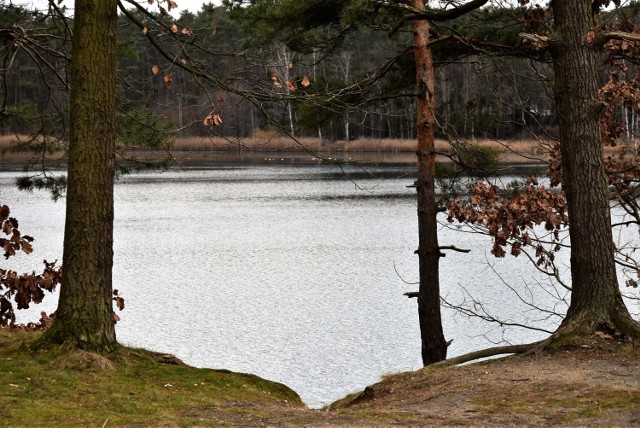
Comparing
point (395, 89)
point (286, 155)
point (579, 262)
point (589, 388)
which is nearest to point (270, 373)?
point (395, 89)

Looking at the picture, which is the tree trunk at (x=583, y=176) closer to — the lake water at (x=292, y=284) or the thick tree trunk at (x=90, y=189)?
the lake water at (x=292, y=284)

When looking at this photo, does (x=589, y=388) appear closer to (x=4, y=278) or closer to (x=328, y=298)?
(x=4, y=278)

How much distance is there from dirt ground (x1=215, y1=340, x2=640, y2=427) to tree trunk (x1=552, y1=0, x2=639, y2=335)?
1.65 feet

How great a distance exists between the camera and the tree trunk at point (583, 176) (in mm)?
9078

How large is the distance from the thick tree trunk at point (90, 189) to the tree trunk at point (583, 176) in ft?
14.6

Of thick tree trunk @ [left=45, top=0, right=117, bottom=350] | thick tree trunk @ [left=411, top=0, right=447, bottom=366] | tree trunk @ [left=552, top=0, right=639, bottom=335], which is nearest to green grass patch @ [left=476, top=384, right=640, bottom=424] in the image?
tree trunk @ [left=552, top=0, right=639, bottom=335]

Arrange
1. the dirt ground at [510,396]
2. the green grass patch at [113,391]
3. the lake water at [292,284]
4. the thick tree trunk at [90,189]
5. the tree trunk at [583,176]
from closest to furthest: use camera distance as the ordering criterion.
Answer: the green grass patch at [113,391]
the dirt ground at [510,396]
the thick tree trunk at [90,189]
the tree trunk at [583,176]
the lake water at [292,284]

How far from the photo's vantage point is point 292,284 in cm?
2277

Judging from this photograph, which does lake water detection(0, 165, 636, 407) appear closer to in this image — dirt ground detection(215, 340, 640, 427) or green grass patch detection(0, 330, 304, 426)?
dirt ground detection(215, 340, 640, 427)

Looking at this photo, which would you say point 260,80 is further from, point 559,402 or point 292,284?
point 292,284

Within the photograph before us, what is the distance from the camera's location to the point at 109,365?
7.75 meters

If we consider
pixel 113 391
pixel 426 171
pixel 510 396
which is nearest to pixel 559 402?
pixel 510 396

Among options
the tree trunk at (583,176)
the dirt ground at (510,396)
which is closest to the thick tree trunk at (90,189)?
the dirt ground at (510,396)

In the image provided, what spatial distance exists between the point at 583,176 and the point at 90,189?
4.80 meters
